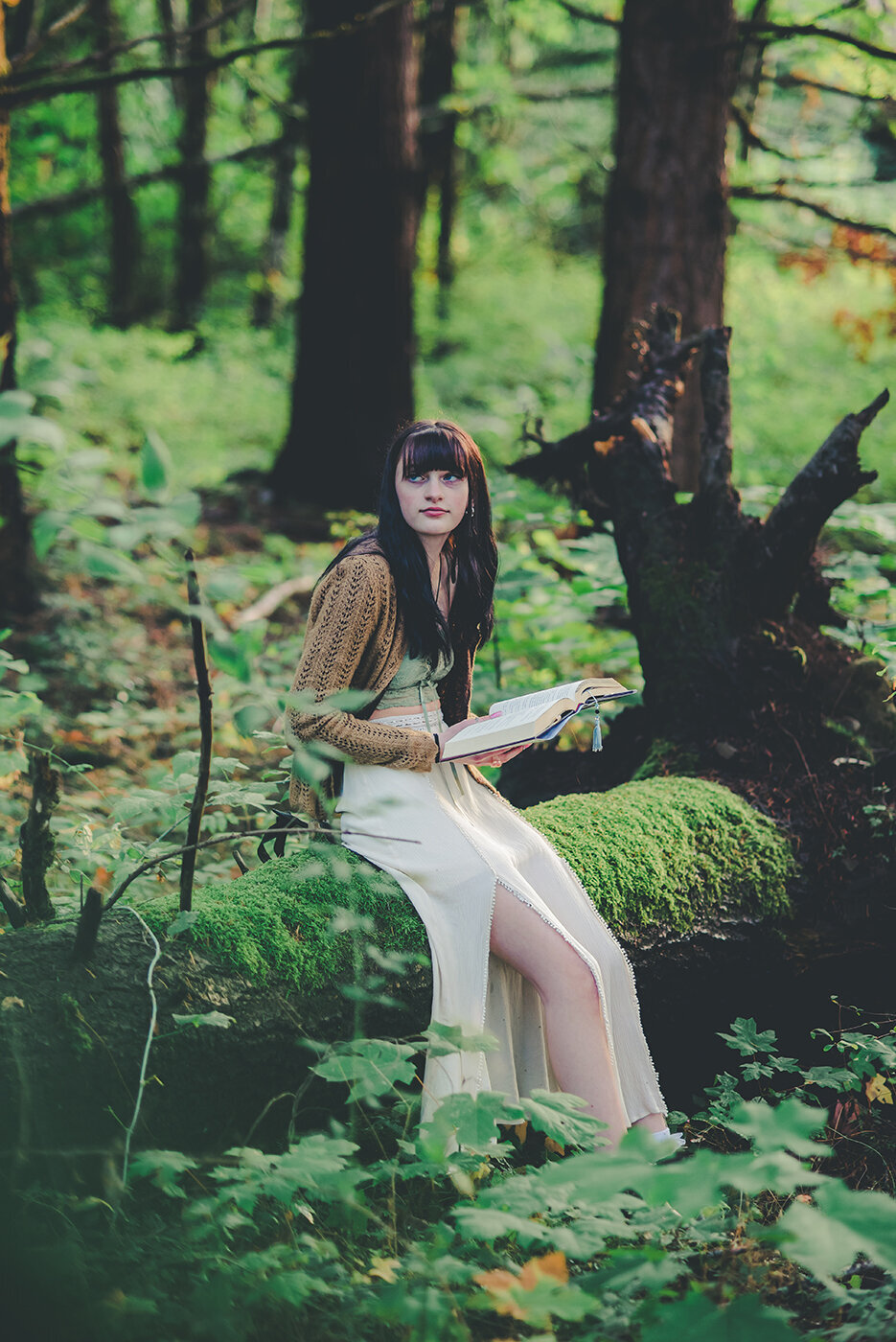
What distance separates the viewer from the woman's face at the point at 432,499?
2.79 m

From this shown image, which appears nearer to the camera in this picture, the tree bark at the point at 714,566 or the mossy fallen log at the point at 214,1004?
the mossy fallen log at the point at 214,1004

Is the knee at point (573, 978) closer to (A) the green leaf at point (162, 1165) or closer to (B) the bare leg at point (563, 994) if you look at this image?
(B) the bare leg at point (563, 994)

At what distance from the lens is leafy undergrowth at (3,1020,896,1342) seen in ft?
4.65

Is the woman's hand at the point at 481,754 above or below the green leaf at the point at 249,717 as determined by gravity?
below

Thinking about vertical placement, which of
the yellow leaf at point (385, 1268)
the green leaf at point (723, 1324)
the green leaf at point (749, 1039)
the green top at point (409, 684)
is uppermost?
the green top at point (409, 684)

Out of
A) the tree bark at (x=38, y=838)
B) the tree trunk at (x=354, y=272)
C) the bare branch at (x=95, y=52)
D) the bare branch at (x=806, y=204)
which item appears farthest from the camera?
the tree trunk at (x=354, y=272)

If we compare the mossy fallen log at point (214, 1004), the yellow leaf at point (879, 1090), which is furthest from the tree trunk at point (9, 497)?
the yellow leaf at point (879, 1090)

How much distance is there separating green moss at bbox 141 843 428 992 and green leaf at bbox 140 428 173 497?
1007 millimetres

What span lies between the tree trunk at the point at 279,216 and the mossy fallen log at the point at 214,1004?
518 inches

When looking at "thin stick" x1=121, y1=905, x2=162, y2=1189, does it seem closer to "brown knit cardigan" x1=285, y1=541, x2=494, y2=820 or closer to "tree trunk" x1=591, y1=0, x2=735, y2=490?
"brown knit cardigan" x1=285, y1=541, x2=494, y2=820

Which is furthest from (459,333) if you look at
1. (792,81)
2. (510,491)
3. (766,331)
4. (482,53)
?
(510,491)

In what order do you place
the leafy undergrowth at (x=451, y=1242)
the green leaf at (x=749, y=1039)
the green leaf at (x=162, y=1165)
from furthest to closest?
the green leaf at (x=749, y=1039)
the green leaf at (x=162, y=1165)
the leafy undergrowth at (x=451, y=1242)

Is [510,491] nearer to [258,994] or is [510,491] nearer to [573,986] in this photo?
[573,986]

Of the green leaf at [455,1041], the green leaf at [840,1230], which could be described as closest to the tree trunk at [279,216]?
the green leaf at [455,1041]
